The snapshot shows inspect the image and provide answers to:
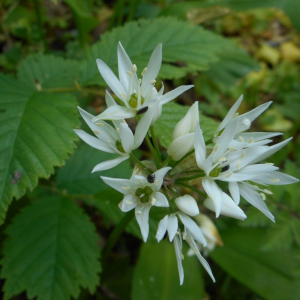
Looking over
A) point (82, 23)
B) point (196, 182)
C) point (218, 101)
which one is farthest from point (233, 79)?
point (196, 182)

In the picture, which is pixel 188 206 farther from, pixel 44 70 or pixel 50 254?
pixel 44 70

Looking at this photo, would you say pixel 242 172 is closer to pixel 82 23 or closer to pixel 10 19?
Result: pixel 82 23

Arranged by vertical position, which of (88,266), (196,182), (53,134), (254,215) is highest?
(53,134)

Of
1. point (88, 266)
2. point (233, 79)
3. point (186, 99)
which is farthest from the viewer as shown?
point (186, 99)

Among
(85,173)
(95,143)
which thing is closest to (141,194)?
(95,143)

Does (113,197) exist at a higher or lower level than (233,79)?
higher

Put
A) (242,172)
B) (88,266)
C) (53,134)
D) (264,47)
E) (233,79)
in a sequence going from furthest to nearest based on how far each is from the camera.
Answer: (264,47), (233,79), (88,266), (53,134), (242,172)

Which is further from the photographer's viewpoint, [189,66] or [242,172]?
[189,66]
